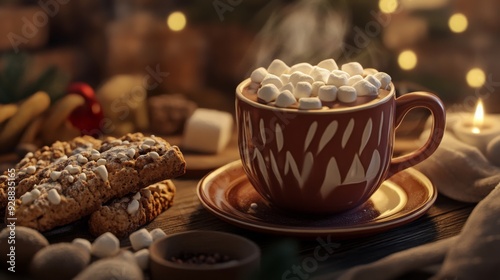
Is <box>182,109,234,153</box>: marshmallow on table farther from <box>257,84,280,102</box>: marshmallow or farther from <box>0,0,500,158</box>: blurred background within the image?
<box>257,84,280,102</box>: marshmallow

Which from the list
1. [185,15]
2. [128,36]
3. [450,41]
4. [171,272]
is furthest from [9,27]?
[171,272]

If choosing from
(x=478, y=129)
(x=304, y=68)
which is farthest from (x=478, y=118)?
(x=304, y=68)

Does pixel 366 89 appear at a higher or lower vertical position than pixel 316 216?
higher

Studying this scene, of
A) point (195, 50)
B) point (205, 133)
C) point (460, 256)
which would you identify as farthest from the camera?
point (195, 50)

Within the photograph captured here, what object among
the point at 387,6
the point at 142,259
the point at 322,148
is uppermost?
the point at 387,6

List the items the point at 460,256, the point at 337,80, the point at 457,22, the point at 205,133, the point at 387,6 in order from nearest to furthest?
the point at 460,256, the point at 337,80, the point at 205,133, the point at 387,6, the point at 457,22

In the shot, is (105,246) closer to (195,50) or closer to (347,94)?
(347,94)

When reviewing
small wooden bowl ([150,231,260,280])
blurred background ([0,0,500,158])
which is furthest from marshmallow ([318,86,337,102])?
blurred background ([0,0,500,158])

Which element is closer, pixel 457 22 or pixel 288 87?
pixel 288 87
